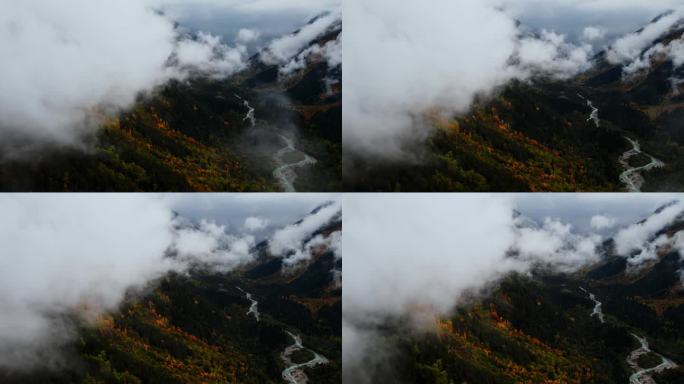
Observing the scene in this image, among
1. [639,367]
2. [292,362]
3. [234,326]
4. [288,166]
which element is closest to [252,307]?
[234,326]

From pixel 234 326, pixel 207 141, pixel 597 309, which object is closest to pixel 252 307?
pixel 234 326

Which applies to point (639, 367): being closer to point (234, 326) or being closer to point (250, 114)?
point (234, 326)

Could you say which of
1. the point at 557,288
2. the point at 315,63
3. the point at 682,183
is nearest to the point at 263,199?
the point at 315,63

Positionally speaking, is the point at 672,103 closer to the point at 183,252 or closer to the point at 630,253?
the point at 630,253

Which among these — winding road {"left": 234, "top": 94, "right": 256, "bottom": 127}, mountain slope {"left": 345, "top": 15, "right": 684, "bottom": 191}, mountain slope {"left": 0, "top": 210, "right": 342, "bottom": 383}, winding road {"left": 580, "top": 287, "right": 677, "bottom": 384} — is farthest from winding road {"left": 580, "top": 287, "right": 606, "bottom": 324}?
winding road {"left": 234, "top": 94, "right": 256, "bottom": 127}

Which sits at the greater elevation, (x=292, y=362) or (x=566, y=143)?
(x=566, y=143)

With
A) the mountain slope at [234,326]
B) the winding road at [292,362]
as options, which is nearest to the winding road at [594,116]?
the mountain slope at [234,326]

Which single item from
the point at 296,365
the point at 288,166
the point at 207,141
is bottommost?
the point at 296,365
